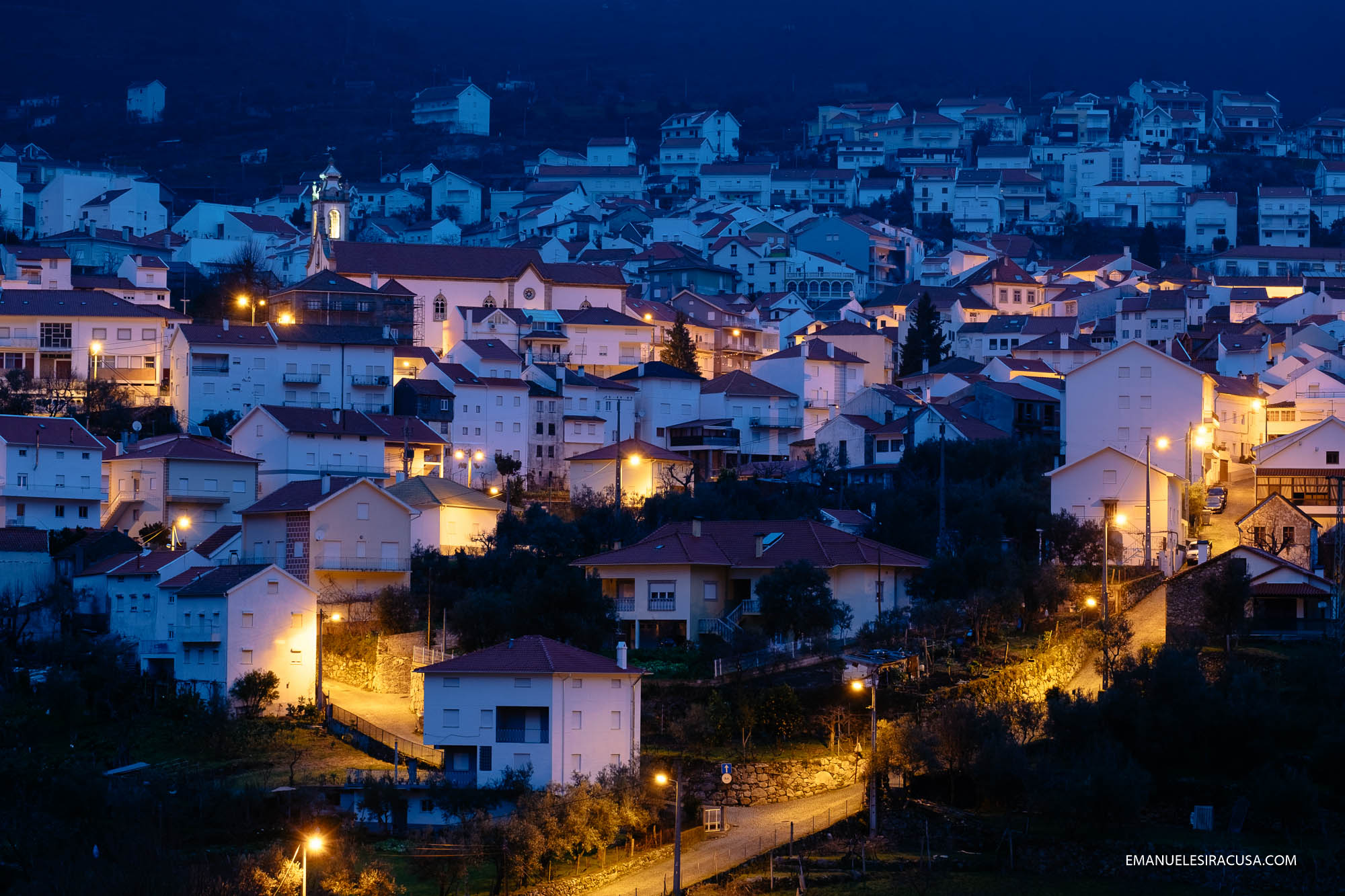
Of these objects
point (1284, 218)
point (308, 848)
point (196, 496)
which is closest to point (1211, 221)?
point (1284, 218)

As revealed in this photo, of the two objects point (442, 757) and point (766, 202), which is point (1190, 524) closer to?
point (442, 757)

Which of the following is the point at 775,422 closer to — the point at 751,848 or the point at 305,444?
the point at 305,444

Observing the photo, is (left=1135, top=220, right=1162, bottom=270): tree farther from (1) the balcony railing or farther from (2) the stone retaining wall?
(1) the balcony railing

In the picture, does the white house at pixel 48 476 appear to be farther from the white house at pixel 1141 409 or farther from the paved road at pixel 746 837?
the white house at pixel 1141 409

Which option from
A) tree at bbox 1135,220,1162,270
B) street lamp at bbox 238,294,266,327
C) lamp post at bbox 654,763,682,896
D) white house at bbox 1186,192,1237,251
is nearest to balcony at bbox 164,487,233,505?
street lamp at bbox 238,294,266,327

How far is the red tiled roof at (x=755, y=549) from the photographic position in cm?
4856

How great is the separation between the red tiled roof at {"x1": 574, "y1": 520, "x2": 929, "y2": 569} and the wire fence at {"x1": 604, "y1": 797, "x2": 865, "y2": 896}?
10.1 metres

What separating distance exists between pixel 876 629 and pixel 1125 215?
90138 mm

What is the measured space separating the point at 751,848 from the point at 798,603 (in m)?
9.80

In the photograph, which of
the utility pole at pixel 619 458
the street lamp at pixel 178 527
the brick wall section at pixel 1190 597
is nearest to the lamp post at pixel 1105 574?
the brick wall section at pixel 1190 597

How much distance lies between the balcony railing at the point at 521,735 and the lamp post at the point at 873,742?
6369 millimetres

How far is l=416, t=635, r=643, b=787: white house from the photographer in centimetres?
4084

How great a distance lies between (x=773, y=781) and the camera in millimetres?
40281

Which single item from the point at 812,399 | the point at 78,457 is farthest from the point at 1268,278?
the point at 78,457
